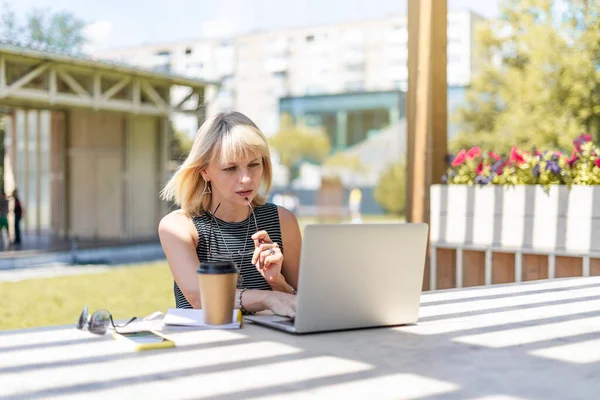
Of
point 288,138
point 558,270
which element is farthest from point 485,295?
point 288,138

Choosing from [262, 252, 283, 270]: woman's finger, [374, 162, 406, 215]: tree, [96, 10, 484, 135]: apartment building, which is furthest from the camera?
[96, 10, 484, 135]: apartment building

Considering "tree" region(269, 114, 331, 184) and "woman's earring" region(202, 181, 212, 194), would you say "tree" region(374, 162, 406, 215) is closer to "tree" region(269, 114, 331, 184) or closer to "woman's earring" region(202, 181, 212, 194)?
"tree" region(269, 114, 331, 184)

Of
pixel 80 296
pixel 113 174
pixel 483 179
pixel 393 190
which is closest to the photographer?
pixel 483 179

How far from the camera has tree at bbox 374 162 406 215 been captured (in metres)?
27.6

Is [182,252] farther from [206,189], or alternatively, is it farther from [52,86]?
[52,86]

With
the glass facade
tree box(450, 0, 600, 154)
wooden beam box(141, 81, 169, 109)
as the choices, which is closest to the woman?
wooden beam box(141, 81, 169, 109)

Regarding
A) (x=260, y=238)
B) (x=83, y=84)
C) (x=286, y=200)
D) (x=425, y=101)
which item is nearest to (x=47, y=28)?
(x=286, y=200)

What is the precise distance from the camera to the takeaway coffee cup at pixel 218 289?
1543 mm

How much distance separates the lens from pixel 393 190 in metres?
28.0

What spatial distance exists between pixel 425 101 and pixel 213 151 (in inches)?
108

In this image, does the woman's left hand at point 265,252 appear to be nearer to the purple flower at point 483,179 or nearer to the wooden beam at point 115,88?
the purple flower at point 483,179

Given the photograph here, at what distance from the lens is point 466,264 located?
14.9 ft

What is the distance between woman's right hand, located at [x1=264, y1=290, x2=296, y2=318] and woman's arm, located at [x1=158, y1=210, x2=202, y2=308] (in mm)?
217

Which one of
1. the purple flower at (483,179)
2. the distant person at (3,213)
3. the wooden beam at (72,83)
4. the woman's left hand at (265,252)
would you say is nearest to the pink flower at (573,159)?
the purple flower at (483,179)
